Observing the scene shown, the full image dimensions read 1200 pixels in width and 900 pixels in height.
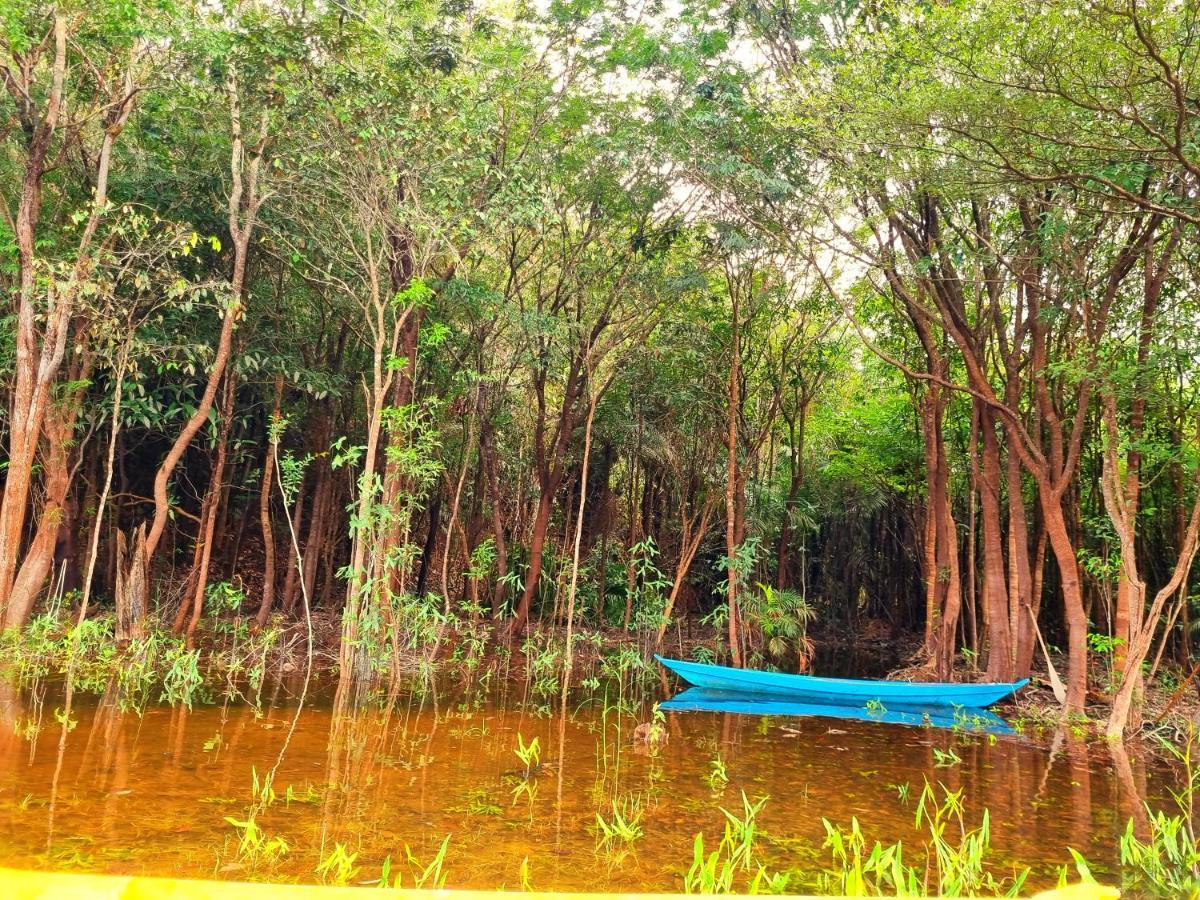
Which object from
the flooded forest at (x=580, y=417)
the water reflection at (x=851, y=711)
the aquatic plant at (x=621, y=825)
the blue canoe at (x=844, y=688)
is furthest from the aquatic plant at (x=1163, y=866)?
the blue canoe at (x=844, y=688)

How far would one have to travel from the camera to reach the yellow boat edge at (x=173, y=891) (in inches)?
46.8

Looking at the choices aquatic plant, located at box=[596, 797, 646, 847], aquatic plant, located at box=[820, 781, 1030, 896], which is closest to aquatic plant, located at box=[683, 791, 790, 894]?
aquatic plant, located at box=[820, 781, 1030, 896]

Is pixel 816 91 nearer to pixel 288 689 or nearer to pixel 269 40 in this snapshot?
pixel 269 40

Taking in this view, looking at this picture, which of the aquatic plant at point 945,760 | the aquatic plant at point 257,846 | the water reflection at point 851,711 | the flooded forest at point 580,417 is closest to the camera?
the aquatic plant at point 257,846

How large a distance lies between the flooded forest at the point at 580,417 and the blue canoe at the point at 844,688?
0.07m

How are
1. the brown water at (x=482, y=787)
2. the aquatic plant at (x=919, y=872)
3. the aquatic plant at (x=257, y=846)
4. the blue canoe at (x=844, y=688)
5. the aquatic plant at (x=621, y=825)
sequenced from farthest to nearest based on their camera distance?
the blue canoe at (x=844, y=688) → the aquatic plant at (x=621, y=825) → the brown water at (x=482, y=787) → the aquatic plant at (x=257, y=846) → the aquatic plant at (x=919, y=872)

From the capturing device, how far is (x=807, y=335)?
15.1 meters

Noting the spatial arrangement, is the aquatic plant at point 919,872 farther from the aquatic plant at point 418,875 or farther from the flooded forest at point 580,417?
the aquatic plant at point 418,875

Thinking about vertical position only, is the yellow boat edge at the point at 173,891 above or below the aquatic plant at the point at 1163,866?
above

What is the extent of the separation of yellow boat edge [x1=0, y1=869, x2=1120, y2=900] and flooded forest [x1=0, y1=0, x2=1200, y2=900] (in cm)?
203

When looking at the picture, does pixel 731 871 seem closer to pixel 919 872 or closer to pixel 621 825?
pixel 621 825

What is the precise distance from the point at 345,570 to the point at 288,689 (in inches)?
52.2

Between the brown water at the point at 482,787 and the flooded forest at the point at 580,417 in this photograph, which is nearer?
the brown water at the point at 482,787

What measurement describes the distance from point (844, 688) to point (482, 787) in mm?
5507
